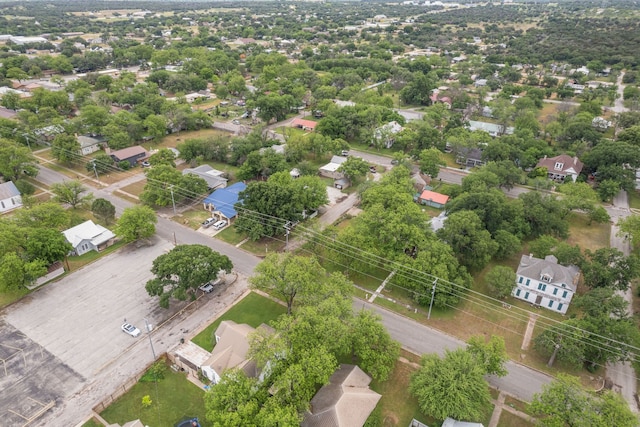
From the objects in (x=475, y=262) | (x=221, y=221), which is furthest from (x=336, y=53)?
(x=475, y=262)

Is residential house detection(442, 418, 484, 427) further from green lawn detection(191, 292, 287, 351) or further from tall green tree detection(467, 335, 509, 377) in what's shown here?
green lawn detection(191, 292, 287, 351)

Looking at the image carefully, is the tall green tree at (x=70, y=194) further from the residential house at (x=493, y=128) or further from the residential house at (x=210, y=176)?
the residential house at (x=493, y=128)

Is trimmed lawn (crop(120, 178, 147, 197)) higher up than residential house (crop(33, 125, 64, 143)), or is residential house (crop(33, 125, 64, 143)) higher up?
residential house (crop(33, 125, 64, 143))

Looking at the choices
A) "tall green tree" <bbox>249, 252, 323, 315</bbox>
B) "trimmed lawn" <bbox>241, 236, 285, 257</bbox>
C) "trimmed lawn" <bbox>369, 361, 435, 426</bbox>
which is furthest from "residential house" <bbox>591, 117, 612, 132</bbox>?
A: "tall green tree" <bbox>249, 252, 323, 315</bbox>

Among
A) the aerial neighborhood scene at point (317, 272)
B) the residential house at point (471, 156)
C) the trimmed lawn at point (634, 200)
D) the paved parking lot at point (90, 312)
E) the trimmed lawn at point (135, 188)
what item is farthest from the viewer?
the residential house at point (471, 156)

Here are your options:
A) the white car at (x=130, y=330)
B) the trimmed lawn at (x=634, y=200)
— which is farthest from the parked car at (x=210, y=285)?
the trimmed lawn at (x=634, y=200)

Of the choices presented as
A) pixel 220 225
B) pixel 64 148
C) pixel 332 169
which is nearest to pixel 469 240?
pixel 332 169
